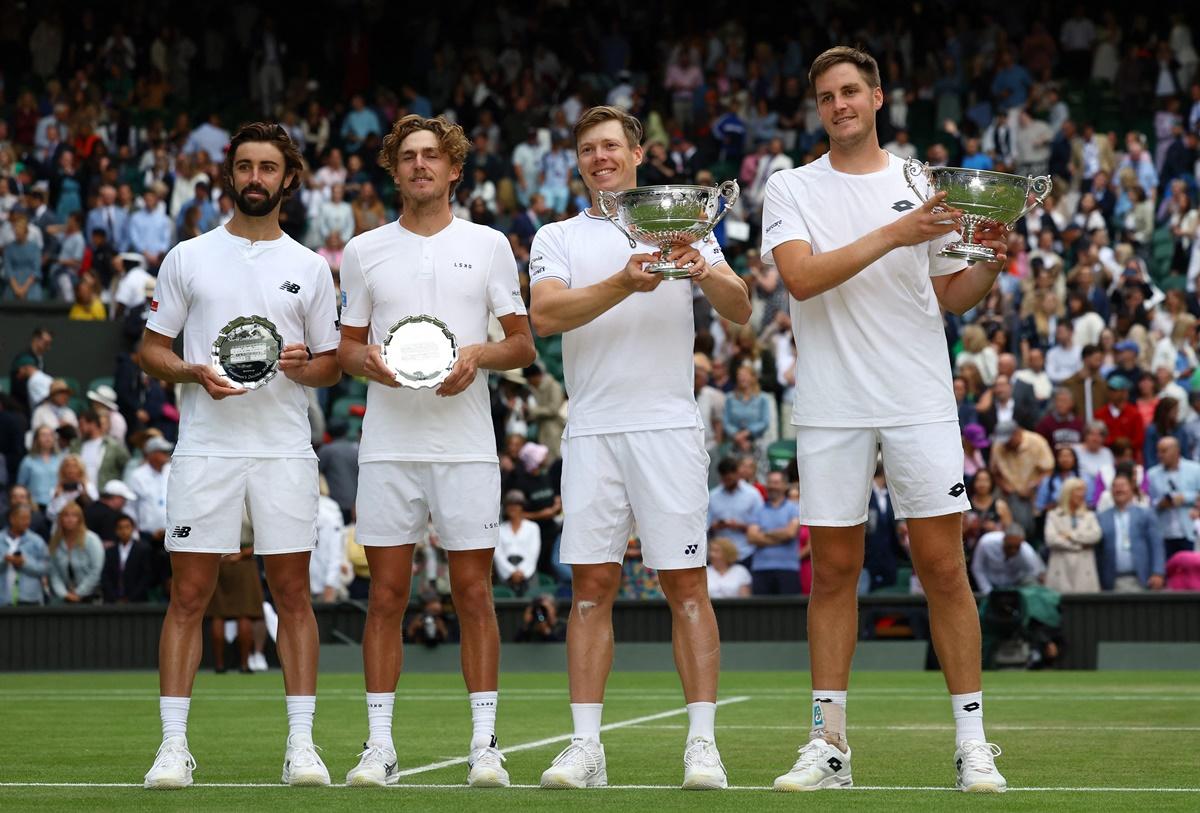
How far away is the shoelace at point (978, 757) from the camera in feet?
21.0

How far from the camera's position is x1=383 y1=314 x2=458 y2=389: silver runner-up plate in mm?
6988

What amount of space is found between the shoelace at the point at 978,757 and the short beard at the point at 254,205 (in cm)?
327

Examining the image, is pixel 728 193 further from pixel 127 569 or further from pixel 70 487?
pixel 70 487

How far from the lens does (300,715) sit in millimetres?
7066

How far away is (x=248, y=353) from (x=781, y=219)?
2039 mm

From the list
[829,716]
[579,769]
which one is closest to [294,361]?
[579,769]

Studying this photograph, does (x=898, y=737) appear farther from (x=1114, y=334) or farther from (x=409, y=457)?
(x=1114, y=334)

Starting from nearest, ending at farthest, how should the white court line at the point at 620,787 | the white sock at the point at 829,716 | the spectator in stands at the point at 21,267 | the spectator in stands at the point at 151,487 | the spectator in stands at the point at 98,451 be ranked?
the white court line at the point at 620,787, the white sock at the point at 829,716, the spectator in stands at the point at 151,487, the spectator in stands at the point at 98,451, the spectator in stands at the point at 21,267

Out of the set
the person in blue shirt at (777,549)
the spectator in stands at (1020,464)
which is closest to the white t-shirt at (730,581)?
the person in blue shirt at (777,549)

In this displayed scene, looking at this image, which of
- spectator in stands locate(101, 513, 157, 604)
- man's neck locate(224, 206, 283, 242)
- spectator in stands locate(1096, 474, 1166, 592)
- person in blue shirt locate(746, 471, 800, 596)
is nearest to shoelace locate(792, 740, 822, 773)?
man's neck locate(224, 206, 283, 242)

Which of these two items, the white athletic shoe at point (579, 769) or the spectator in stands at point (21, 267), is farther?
the spectator in stands at point (21, 267)

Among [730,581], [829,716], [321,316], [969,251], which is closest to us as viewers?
[969,251]

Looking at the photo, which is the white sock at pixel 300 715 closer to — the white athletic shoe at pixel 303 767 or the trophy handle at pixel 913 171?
the white athletic shoe at pixel 303 767

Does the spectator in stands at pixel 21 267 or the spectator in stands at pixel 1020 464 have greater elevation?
the spectator in stands at pixel 21 267
